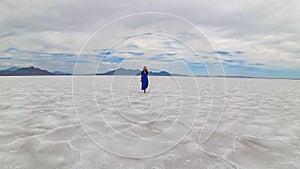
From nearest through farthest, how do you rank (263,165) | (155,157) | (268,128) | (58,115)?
(263,165), (155,157), (268,128), (58,115)

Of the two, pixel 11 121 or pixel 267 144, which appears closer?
pixel 267 144

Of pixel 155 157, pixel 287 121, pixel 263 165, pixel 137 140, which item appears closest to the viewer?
pixel 263 165

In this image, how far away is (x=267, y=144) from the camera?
166 inches

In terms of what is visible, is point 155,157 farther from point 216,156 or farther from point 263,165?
Answer: point 263,165

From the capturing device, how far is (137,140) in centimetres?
436

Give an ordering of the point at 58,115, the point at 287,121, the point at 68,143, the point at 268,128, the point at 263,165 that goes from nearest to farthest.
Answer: the point at 263,165
the point at 68,143
the point at 268,128
the point at 287,121
the point at 58,115

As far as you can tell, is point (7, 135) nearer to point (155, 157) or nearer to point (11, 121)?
point (11, 121)

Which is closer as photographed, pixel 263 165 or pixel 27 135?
pixel 263 165

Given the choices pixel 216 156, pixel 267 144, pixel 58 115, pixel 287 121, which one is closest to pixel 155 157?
pixel 216 156

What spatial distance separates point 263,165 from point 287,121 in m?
3.84

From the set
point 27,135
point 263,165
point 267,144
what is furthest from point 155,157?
point 27,135

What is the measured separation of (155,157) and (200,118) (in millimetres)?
3341

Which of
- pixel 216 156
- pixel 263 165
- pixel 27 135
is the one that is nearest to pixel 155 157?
pixel 216 156

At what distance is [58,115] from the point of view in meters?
6.56
